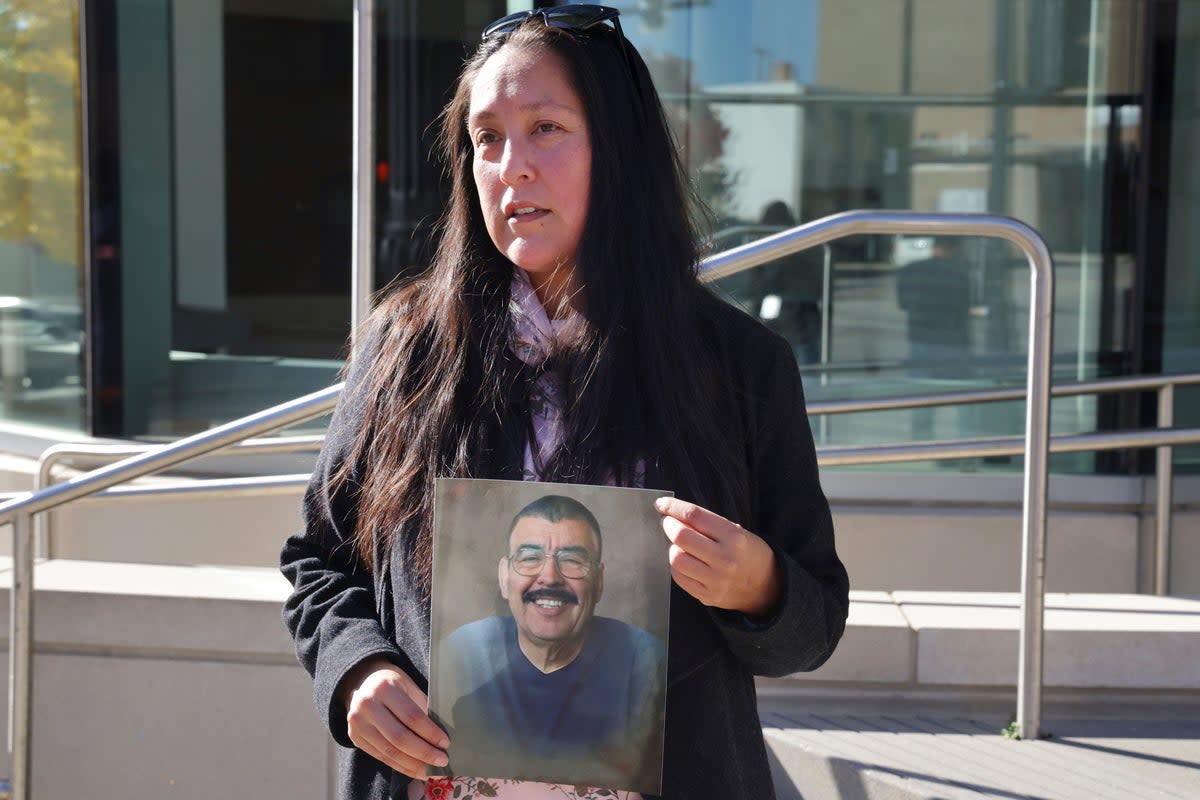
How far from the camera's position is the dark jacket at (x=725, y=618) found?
1435 mm

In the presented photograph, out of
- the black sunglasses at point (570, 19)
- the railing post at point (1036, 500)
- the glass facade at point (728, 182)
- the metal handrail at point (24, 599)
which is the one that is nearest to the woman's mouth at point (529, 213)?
the black sunglasses at point (570, 19)

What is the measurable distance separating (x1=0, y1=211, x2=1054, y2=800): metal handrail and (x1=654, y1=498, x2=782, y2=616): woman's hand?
174 centimetres

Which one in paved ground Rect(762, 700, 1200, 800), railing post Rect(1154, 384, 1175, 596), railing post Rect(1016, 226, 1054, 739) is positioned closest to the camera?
paved ground Rect(762, 700, 1200, 800)

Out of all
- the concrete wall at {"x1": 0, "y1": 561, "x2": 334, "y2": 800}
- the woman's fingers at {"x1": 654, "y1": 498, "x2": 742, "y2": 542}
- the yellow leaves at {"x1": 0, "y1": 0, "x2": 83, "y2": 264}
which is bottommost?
the concrete wall at {"x1": 0, "y1": 561, "x2": 334, "y2": 800}

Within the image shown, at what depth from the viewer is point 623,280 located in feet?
4.96

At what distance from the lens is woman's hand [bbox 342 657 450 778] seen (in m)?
1.38

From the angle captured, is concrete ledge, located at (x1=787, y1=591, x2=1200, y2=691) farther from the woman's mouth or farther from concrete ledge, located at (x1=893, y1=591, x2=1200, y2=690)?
the woman's mouth

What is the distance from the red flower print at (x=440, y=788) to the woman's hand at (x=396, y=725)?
5 cm

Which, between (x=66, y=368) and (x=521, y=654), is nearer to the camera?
(x=521, y=654)

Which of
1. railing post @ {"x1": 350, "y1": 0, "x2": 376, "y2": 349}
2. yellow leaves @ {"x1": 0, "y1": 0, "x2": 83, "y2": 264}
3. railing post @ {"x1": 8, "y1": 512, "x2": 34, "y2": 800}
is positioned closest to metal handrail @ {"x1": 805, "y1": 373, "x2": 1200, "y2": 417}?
railing post @ {"x1": 350, "y1": 0, "x2": 376, "y2": 349}

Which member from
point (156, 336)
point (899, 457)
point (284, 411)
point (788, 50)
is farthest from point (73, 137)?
point (899, 457)

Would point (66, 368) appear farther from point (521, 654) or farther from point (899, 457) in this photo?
point (521, 654)

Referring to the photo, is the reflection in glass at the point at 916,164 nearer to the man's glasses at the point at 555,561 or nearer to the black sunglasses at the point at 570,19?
the black sunglasses at the point at 570,19

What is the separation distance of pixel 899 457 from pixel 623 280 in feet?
7.53
